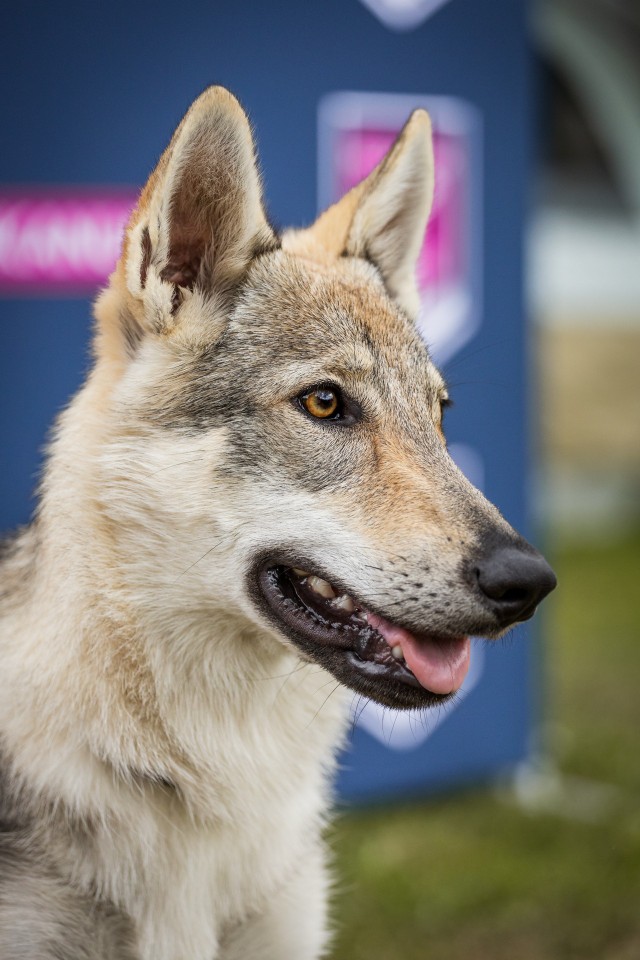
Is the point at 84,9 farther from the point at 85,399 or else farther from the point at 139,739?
the point at 139,739

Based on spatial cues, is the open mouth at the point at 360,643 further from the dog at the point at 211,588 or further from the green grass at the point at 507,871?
the green grass at the point at 507,871

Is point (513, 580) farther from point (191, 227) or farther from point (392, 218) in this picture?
point (392, 218)

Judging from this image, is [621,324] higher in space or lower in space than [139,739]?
lower


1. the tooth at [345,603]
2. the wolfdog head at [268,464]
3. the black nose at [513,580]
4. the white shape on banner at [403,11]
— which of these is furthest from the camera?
the white shape on banner at [403,11]

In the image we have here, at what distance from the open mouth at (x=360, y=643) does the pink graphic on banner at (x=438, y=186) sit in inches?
106

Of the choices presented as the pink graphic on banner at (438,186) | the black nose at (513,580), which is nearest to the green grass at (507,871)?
the black nose at (513,580)

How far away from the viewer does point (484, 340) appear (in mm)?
5285

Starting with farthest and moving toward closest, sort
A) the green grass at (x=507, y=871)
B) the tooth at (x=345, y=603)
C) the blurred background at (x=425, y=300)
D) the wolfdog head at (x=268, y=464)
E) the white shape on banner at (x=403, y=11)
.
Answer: the white shape on banner at (x=403, y=11) → the blurred background at (x=425, y=300) → the green grass at (x=507, y=871) → the tooth at (x=345, y=603) → the wolfdog head at (x=268, y=464)

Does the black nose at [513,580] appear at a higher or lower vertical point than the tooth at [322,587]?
higher

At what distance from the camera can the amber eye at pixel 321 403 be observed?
2.67 meters

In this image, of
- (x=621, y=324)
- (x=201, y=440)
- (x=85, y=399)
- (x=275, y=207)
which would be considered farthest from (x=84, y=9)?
(x=621, y=324)

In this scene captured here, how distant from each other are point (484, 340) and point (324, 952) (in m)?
3.23

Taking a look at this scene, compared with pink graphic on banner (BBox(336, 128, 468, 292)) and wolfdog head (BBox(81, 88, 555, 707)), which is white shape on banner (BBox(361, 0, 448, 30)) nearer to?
pink graphic on banner (BBox(336, 128, 468, 292))

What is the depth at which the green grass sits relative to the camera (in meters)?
4.16
